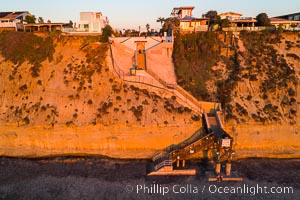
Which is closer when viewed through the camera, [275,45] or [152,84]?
[152,84]

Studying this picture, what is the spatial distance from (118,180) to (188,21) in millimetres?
29749

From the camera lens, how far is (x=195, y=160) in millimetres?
22297

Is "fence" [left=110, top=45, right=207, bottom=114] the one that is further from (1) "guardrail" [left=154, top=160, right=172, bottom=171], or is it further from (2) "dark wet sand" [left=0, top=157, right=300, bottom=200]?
(1) "guardrail" [left=154, top=160, right=172, bottom=171]

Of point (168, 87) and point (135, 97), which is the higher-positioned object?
point (168, 87)

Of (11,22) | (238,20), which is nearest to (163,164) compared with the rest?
(238,20)

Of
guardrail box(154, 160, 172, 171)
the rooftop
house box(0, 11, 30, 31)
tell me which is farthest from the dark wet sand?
the rooftop

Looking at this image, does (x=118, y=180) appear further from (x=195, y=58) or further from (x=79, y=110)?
(x=195, y=58)

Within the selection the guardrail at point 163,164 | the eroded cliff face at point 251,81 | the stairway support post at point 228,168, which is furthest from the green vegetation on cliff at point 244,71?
the guardrail at point 163,164

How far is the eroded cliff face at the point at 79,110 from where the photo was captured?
22.6 m

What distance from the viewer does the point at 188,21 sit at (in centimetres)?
3759

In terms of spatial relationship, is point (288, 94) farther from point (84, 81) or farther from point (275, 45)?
point (84, 81)

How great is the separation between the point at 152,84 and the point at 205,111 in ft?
23.6

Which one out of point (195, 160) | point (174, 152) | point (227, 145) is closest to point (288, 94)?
point (227, 145)

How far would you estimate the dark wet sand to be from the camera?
1775cm
